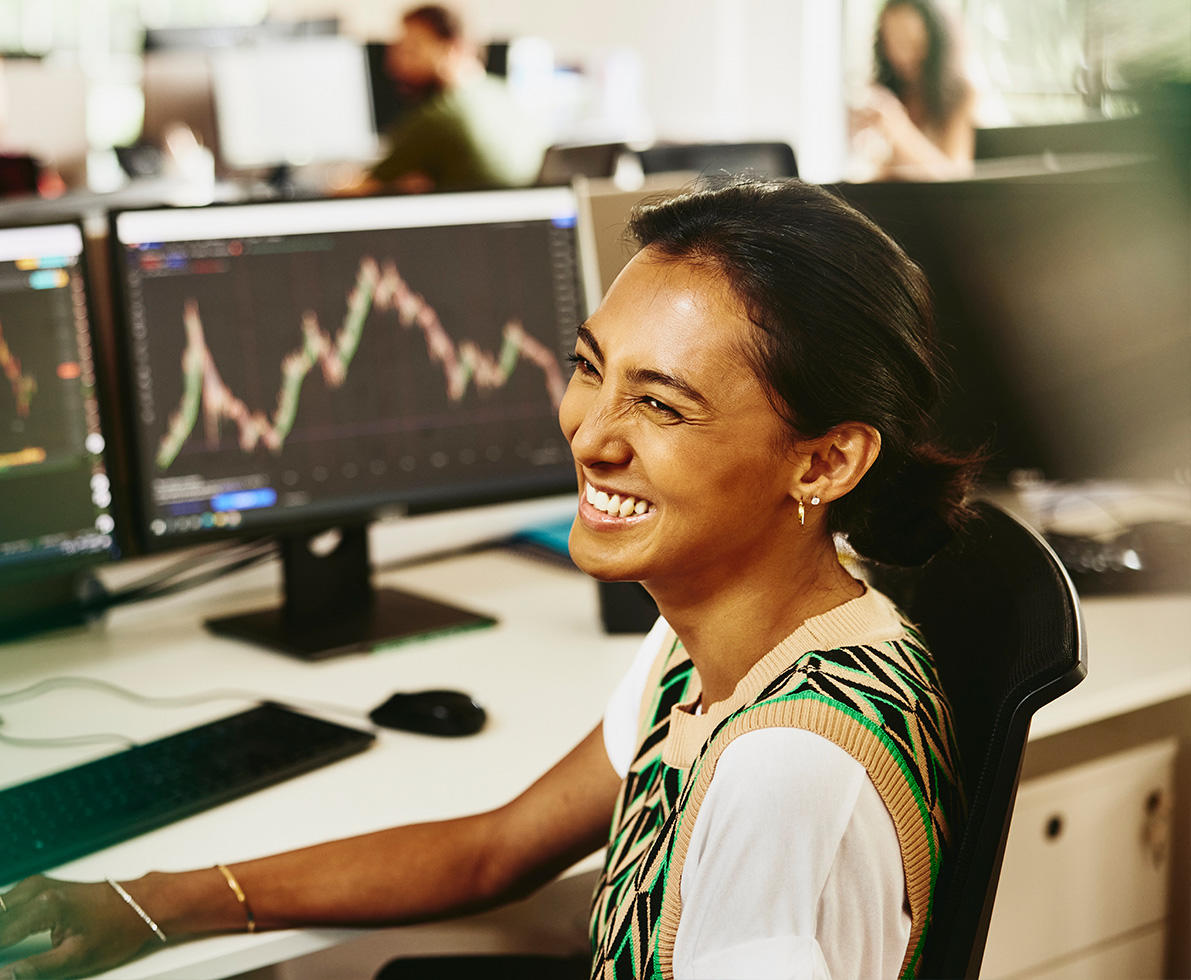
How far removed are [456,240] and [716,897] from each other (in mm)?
1068

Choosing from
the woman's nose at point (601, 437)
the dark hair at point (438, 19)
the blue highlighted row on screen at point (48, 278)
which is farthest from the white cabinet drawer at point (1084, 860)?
the dark hair at point (438, 19)

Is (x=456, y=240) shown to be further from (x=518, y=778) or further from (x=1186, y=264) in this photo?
(x=1186, y=264)

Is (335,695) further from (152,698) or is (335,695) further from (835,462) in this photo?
(835,462)

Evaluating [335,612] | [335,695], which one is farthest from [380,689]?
[335,612]

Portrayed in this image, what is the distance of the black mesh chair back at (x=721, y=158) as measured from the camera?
8.12 feet

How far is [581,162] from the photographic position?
4.05 meters

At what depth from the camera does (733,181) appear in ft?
3.16

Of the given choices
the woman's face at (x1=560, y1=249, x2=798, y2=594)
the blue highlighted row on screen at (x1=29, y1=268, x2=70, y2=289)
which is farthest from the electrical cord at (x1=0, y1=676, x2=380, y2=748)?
the woman's face at (x1=560, y1=249, x2=798, y2=594)

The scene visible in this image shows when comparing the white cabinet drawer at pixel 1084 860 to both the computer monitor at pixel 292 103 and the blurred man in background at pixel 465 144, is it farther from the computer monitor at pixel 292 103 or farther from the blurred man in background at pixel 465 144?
the computer monitor at pixel 292 103

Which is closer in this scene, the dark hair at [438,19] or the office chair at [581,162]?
the office chair at [581,162]

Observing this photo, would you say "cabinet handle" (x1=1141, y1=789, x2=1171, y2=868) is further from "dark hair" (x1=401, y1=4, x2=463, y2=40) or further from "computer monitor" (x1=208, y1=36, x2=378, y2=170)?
"computer monitor" (x1=208, y1=36, x2=378, y2=170)

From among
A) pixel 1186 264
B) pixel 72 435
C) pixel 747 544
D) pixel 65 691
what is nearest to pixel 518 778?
pixel 747 544

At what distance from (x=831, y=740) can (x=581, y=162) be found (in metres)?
3.49

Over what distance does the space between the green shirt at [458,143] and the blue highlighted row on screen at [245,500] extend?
224cm
